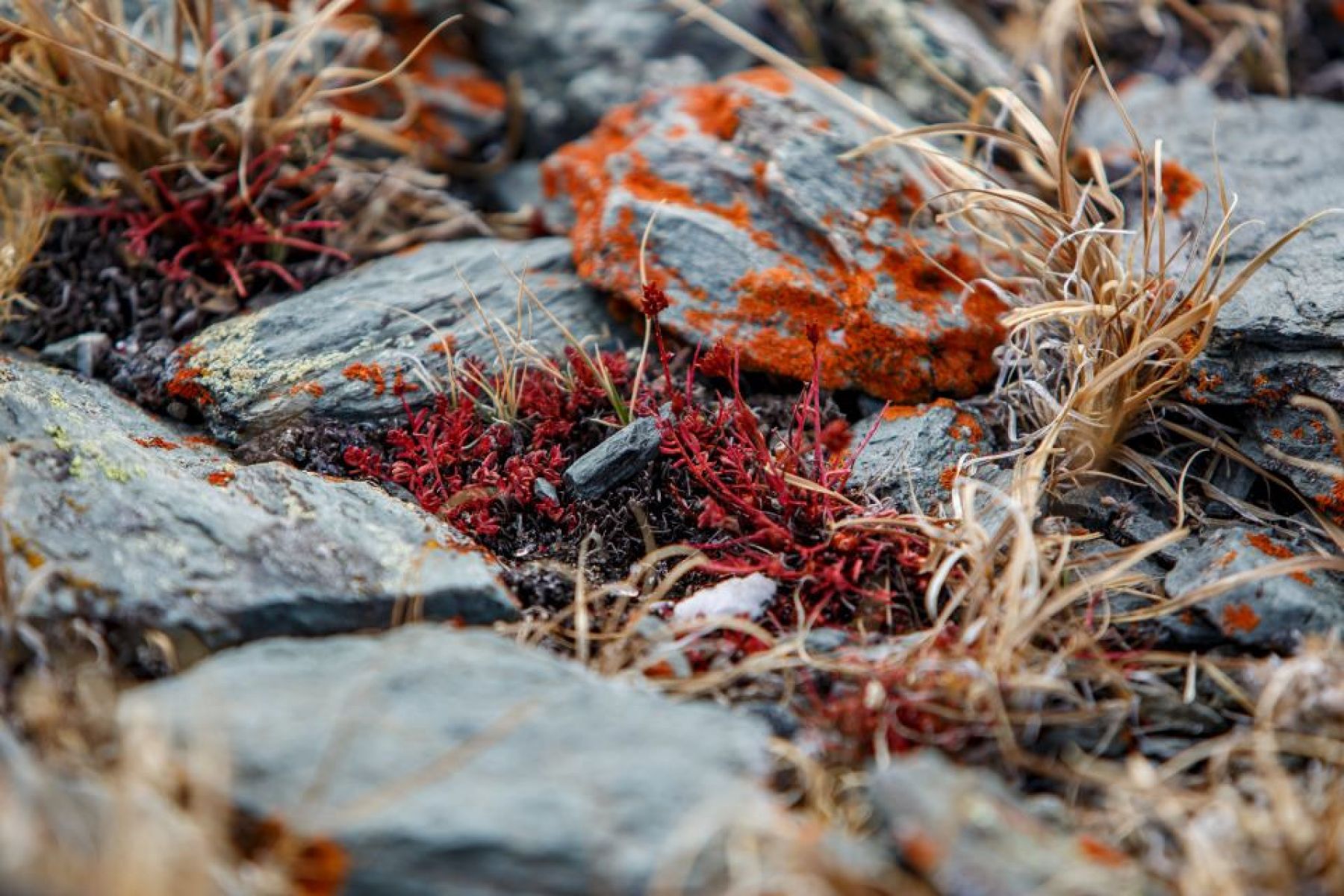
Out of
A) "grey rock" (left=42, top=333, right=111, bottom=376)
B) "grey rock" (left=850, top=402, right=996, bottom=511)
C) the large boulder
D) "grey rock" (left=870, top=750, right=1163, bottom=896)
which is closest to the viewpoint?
"grey rock" (left=870, top=750, right=1163, bottom=896)

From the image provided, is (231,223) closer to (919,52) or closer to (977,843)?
(919,52)

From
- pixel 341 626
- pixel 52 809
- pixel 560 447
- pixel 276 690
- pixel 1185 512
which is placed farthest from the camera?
pixel 560 447

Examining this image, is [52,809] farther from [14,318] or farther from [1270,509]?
[1270,509]

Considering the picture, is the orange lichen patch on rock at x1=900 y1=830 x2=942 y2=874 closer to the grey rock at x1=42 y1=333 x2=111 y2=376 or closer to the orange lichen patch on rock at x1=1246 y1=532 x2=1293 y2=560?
the orange lichen patch on rock at x1=1246 y1=532 x2=1293 y2=560

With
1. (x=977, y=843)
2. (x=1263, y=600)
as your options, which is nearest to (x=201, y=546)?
(x=977, y=843)

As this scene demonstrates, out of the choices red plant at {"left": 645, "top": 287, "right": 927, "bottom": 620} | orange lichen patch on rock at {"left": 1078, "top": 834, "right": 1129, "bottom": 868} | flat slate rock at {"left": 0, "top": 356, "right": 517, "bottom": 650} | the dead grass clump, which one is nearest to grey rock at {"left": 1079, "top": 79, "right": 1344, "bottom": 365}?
red plant at {"left": 645, "top": 287, "right": 927, "bottom": 620}

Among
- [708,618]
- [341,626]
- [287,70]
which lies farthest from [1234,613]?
[287,70]

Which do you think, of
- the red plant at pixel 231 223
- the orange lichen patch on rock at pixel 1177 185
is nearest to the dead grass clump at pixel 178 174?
the red plant at pixel 231 223
